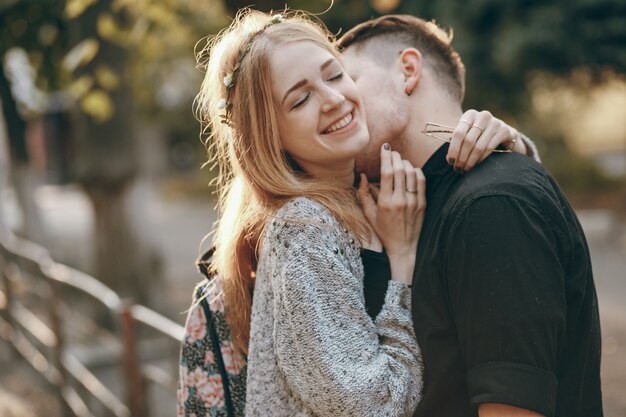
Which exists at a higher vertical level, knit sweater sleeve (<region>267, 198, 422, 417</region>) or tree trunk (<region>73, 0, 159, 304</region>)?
tree trunk (<region>73, 0, 159, 304</region>)

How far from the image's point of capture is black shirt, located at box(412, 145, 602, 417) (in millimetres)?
1534

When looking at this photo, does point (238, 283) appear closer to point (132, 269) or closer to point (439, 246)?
point (439, 246)

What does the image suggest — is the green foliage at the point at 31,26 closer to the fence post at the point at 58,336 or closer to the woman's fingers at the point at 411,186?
the fence post at the point at 58,336

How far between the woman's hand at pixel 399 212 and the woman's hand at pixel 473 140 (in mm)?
128

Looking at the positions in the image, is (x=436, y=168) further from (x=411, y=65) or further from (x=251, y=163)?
(x=251, y=163)

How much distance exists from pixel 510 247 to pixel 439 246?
8.4 inches

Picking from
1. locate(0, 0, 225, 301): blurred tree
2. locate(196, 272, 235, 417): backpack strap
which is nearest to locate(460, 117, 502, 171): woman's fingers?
locate(196, 272, 235, 417): backpack strap

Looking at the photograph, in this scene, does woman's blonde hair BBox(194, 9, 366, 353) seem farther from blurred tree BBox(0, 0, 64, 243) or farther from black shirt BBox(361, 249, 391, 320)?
blurred tree BBox(0, 0, 64, 243)

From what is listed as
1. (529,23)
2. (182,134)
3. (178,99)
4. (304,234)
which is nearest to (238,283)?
(304,234)

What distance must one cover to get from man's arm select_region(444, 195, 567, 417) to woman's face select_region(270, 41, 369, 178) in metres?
0.49

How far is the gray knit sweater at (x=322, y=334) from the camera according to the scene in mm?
1685

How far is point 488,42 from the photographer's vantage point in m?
13.3

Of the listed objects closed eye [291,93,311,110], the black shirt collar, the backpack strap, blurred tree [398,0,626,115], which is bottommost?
the backpack strap

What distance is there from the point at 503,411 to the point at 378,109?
3.20 feet
